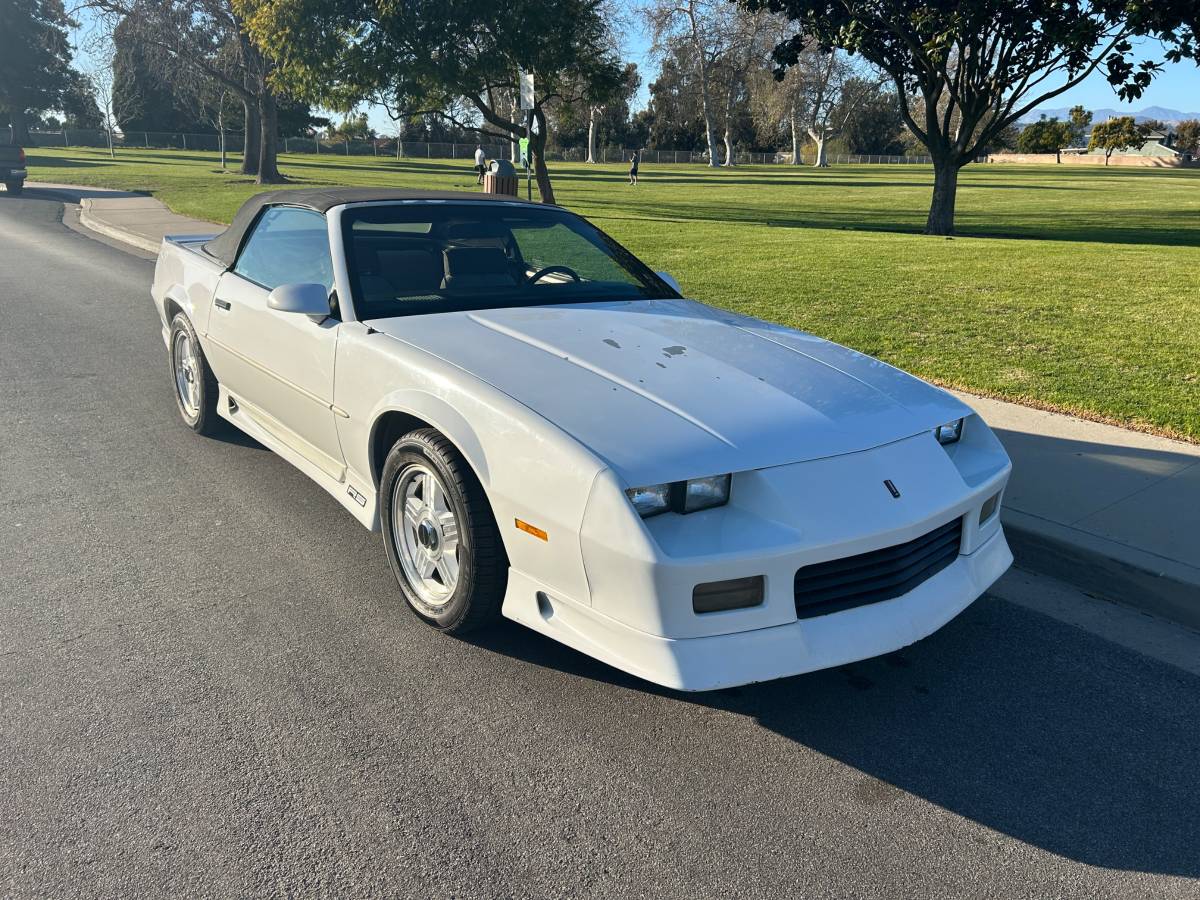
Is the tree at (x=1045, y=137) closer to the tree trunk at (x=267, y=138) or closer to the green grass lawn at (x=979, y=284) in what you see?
the green grass lawn at (x=979, y=284)

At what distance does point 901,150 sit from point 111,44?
87181mm

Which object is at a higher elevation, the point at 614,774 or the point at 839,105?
the point at 839,105

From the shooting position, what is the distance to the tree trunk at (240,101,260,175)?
1342 inches

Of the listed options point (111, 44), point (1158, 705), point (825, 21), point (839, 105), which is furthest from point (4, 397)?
point (839, 105)

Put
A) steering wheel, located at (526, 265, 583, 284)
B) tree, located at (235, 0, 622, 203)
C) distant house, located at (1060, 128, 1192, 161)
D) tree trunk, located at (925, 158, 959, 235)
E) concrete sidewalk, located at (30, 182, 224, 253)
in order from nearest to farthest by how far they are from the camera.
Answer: steering wheel, located at (526, 265, 583, 284), concrete sidewalk, located at (30, 182, 224, 253), tree trunk, located at (925, 158, 959, 235), tree, located at (235, 0, 622, 203), distant house, located at (1060, 128, 1192, 161)

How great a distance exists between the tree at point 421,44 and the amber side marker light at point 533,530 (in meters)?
20.0

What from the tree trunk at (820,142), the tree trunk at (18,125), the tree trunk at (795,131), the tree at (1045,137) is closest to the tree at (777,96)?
the tree trunk at (795,131)

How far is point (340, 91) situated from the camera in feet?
78.3

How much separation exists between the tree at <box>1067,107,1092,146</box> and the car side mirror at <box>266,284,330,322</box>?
105747mm

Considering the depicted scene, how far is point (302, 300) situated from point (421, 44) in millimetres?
20617

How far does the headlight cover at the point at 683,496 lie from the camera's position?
2.73 metres

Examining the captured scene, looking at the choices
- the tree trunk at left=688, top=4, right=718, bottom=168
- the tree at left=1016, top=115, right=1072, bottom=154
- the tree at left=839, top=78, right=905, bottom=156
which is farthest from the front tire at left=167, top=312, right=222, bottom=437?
the tree at left=1016, top=115, right=1072, bottom=154

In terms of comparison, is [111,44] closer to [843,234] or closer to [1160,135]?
[843,234]

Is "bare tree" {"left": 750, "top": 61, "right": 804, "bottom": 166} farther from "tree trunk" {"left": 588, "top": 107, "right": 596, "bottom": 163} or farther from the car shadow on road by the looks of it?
the car shadow on road
